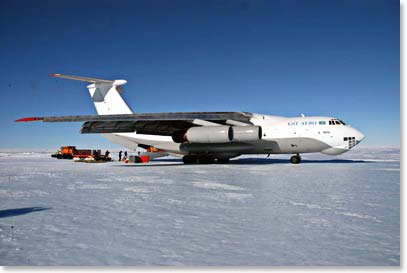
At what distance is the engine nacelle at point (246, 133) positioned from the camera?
578 inches

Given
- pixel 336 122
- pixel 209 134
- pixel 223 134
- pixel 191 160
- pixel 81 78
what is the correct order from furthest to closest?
1. pixel 191 160
2. pixel 81 78
3. pixel 336 122
4. pixel 209 134
5. pixel 223 134

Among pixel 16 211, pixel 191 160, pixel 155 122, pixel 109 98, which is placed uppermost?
pixel 109 98

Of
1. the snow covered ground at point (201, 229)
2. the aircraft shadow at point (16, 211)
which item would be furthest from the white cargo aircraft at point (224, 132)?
the aircraft shadow at point (16, 211)

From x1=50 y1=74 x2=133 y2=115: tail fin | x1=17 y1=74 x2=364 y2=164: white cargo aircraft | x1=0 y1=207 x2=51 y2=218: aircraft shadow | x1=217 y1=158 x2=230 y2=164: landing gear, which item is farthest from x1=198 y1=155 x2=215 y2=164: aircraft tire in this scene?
x1=0 y1=207 x2=51 y2=218: aircraft shadow

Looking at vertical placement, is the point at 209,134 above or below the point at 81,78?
below

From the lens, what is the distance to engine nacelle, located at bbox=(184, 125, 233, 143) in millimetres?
14758

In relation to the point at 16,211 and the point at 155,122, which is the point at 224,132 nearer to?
the point at 155,122

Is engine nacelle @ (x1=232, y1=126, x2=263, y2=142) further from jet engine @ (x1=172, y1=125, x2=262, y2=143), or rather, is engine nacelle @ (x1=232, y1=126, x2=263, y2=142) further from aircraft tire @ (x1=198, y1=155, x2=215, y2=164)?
aircraft tire @ (x1=198, y1=155, x2=215, y2=164)

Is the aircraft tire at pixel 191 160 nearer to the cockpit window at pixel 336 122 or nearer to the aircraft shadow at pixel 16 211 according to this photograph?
the cockpit window at pixel 336 122

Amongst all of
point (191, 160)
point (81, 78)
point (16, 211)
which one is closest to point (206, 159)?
point (191, 160)

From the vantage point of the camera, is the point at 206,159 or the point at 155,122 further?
the point at 206,159

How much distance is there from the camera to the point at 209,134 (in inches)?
591

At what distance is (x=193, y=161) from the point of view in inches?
687

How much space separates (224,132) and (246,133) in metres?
1.06
